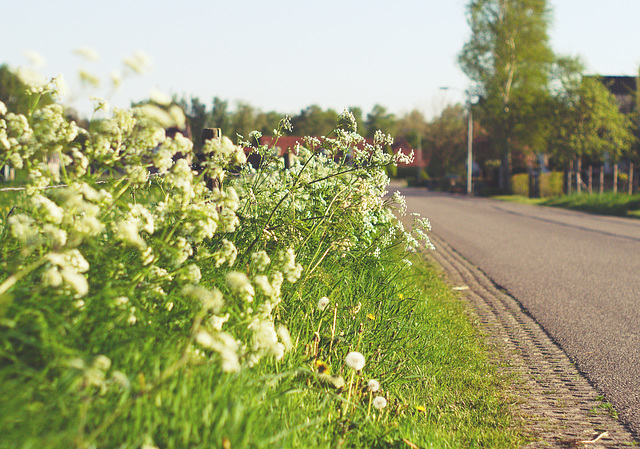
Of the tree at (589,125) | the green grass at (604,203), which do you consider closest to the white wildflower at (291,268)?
the green grass at (604,203)

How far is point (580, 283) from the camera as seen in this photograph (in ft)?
24.9

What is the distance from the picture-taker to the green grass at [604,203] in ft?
69.2

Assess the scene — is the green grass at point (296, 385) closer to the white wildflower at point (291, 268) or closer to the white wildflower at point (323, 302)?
the white wildflower at point (323, 302)

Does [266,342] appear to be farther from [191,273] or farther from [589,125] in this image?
[589,125]

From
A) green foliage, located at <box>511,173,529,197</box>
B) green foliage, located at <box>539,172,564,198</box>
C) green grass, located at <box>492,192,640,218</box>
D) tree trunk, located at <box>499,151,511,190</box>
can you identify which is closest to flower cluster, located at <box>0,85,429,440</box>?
green grass, located at <box>492,192,640,218</box>

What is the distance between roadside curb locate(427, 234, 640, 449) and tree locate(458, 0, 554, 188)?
32.5 m

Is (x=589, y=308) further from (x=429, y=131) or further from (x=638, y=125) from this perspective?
(x=429, y=131)

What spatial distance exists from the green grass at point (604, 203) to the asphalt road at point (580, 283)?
5887 millimetres

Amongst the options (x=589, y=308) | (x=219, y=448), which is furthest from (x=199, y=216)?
(x=589, y=308)

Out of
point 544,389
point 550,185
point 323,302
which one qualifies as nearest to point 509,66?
point 550,185

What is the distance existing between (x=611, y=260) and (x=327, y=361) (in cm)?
763

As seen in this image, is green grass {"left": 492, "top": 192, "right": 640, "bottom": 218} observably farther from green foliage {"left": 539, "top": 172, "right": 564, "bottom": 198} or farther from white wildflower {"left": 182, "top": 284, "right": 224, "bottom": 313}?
white wildflower {"left": 182, "top": 284, "right": 224, "bottom": 313}

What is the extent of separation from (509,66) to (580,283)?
108 feet

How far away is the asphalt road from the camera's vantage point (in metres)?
4.48
